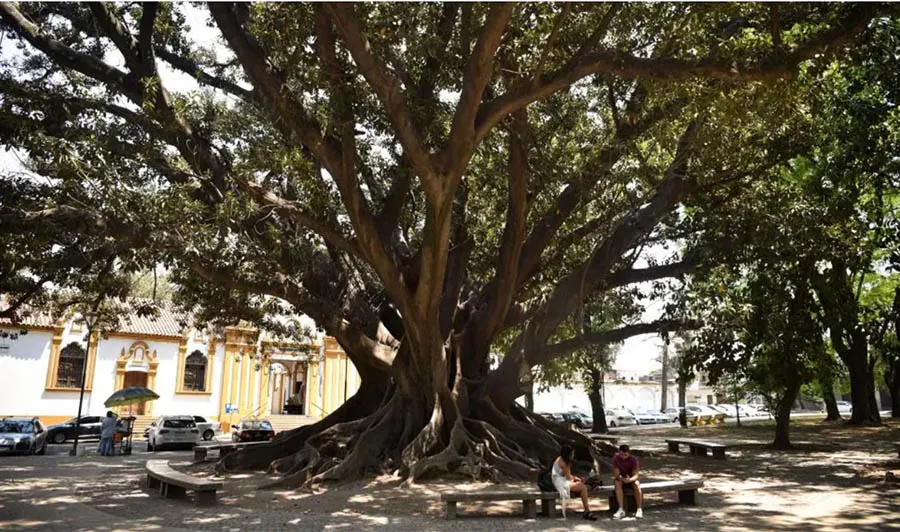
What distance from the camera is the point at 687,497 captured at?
9.19 m

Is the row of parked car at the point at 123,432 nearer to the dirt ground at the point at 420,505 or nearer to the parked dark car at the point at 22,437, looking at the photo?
the parked dark car at the point at 22,437

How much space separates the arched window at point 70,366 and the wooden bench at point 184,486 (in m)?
22.9

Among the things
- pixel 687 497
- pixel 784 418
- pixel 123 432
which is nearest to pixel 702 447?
pixel 784 418

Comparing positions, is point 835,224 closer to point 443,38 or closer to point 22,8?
point 443,38

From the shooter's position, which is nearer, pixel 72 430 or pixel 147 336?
pixel 72 430

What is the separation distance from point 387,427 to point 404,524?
196 inches

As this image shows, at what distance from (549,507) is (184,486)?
16.3 feet

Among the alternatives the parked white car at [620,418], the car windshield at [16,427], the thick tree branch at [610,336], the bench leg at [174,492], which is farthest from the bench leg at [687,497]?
the parked white car at [620,418]

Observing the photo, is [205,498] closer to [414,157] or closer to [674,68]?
[414,157]

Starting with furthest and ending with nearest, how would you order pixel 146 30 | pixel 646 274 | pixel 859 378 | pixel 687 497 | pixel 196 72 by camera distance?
1. pixel 859 378
2. pixel 646 274
3. pixel 196 72
4. pixel 146 30
5. pixel 687 497

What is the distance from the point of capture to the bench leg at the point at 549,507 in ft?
27.6

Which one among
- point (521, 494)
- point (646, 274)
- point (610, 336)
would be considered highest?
point (646, 274)

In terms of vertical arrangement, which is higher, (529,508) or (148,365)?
(148,365)

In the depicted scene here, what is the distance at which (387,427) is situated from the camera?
12.7 m
